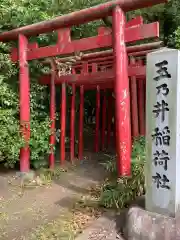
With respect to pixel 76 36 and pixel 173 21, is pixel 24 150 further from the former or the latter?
pixel 173 21

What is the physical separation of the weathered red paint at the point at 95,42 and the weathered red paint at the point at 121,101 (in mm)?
177

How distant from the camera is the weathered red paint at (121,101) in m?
5.69

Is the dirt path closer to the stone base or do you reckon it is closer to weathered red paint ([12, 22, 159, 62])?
the stone base

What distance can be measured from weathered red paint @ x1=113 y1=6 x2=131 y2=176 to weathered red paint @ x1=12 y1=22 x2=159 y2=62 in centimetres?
18

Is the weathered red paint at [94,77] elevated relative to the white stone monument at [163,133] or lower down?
elevated

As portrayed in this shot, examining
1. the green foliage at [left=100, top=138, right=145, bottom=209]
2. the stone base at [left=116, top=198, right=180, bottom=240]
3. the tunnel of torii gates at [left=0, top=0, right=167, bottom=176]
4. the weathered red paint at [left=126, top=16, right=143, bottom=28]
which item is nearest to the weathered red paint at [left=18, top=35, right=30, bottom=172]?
the tunnel of torii gates at [left=0, top=0, right=167, bottom=176]

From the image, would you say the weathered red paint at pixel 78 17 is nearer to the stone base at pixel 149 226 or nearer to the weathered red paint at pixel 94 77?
the weathered red paint at pixel 94 77

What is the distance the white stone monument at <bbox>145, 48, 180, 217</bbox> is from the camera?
13.1ft

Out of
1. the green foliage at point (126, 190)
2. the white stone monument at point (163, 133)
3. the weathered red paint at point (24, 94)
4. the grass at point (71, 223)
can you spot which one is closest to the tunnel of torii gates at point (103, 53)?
the weathered red paint at point (24, 94)

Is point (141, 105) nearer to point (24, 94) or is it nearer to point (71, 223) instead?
point (24, 94)

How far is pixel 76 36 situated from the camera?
34.1 feet

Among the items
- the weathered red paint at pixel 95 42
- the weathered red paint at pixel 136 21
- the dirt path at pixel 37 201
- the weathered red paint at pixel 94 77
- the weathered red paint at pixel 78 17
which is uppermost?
the weathered red paint at pixel 78 17

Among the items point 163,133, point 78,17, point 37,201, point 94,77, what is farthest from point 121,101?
point 94,77

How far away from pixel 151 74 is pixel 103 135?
28.3ft
